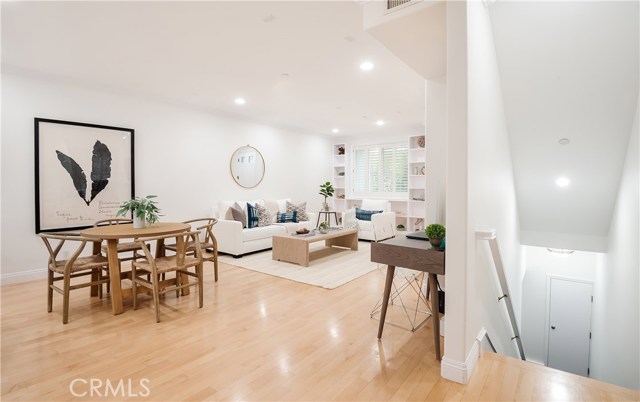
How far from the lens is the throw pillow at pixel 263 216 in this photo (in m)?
6.00

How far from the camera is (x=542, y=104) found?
2945mm

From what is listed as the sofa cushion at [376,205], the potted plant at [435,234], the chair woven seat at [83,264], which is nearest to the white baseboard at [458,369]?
the potted plant at [435,234]

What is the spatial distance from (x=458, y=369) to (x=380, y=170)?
21.5 feet

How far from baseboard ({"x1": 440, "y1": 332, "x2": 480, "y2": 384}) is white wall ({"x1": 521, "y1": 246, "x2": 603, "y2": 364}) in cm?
490

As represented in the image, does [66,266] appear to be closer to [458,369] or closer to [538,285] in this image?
[458,369]

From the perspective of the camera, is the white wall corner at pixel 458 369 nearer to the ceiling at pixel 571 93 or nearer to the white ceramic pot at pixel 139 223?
the ceiling at pixel 571 93

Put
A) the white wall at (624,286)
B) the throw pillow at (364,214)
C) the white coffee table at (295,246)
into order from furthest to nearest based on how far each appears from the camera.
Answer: the throw pillow at (364,214), the white coffee table at (295,246), the white wall at (624,286)

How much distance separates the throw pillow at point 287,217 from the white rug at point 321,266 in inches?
34.2

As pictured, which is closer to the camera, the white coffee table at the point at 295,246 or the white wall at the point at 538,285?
the white coffee table at the point at 295,246

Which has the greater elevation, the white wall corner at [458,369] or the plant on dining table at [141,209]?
the plant on dining table at [141,209]

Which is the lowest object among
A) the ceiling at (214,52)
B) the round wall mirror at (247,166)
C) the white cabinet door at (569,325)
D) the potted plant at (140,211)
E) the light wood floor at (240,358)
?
the white cabinet door at (569,325)

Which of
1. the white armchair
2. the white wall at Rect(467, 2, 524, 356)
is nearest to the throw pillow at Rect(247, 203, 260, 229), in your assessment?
the white armchair

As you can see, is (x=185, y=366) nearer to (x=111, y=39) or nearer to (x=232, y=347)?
(x=232, y=347)

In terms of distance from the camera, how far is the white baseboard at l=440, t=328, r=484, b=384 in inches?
78.6
